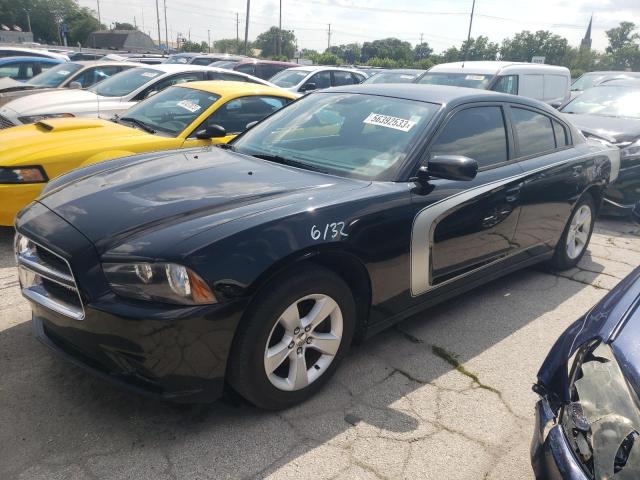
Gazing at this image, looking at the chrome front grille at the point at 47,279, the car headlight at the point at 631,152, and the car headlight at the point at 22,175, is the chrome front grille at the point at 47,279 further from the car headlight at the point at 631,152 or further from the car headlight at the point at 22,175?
the car headlight at the point at 631,152

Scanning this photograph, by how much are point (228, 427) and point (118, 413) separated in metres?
0.53

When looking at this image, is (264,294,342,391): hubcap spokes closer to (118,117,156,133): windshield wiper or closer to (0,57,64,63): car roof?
(118,117,156,133): windshield wiper

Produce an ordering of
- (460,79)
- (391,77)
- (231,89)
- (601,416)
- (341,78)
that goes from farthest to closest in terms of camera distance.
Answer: (341,78), (391,77), (460,79), (231,89), (601,416)

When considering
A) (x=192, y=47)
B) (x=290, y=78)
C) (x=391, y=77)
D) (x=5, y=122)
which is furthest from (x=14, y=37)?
(x=5, y=122)

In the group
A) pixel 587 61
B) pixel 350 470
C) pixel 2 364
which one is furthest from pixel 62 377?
pixel 587 61

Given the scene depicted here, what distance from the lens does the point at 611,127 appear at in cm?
688

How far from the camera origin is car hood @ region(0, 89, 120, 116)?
6499mm

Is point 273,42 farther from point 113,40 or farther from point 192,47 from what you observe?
point 113,40

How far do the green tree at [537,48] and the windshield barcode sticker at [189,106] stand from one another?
72.5 m

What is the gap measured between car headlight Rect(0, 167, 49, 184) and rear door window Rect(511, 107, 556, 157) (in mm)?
3746

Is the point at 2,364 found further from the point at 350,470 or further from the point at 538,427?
the point at 538,427

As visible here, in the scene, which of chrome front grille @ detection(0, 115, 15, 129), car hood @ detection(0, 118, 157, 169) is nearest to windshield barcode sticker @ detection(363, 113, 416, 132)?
car hood @ detection(0, 118, 157, 169)

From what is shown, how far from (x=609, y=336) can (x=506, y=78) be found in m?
8.04

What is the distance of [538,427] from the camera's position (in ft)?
6.33
